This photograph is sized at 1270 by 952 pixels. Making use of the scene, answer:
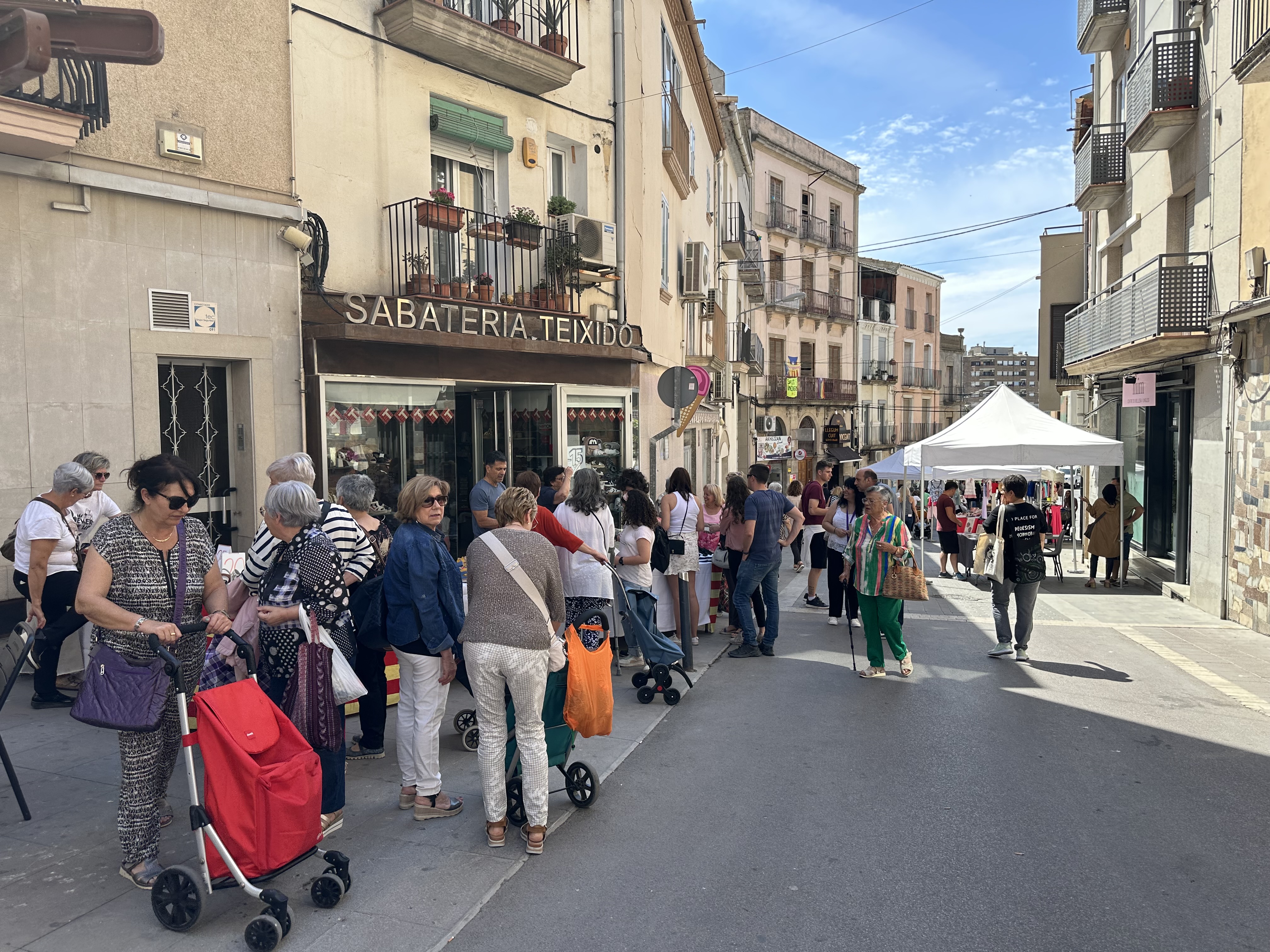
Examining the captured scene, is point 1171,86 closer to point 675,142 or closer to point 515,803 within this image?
point 675,142

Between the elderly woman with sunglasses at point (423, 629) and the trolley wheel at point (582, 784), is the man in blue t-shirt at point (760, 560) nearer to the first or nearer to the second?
the trolley wheel at point (582, 784)

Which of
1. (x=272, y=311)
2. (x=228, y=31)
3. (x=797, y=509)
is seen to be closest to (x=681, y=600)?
(x=797, y=509)

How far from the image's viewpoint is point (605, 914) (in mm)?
3859

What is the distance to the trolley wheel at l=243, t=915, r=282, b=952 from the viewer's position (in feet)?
11.3

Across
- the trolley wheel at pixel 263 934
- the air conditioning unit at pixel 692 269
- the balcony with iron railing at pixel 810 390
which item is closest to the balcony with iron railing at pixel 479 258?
the air conditioning unit at pixel 692 269

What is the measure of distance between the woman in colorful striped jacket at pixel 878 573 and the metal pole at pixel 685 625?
1542 mm

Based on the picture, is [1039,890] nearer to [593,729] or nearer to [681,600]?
[593,729]

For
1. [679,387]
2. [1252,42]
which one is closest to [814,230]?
[1252,42]

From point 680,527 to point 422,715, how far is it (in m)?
4.36

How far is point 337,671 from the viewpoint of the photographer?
170 inches

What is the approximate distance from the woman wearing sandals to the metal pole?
3358 millimetres

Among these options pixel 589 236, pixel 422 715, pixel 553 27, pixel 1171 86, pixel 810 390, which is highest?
pixel 553 27

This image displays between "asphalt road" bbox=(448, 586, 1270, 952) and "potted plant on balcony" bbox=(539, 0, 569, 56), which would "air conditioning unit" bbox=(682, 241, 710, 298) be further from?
"asphalt road" bbox=(448, 586, 1270, 952)

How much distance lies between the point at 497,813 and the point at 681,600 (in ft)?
12.3
